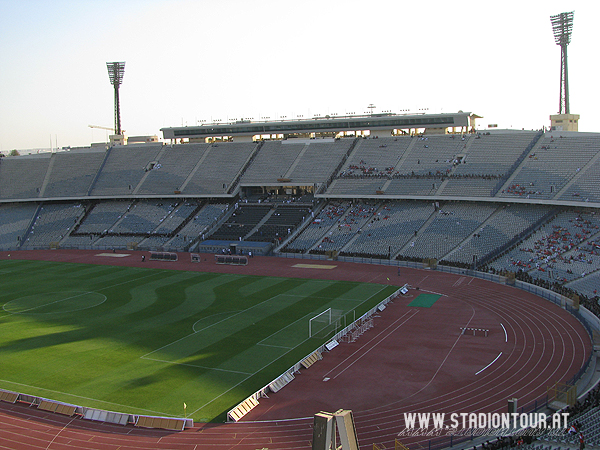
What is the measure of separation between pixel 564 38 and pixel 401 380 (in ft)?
197

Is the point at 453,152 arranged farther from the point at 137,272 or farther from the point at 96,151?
the point at 96,151

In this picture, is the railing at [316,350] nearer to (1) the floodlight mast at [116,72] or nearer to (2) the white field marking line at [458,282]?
(2) the white field marking line at [458,282]

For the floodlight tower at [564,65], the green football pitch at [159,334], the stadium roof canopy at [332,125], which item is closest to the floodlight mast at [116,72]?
the stadium roof canopy at [332,125]

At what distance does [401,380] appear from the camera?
25.5 meters

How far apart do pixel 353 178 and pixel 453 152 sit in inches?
503

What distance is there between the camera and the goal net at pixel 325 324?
32094mm

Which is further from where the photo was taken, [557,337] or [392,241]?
[392,241]

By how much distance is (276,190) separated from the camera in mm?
76438

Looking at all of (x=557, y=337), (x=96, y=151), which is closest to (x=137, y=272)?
(x=557, y=337)

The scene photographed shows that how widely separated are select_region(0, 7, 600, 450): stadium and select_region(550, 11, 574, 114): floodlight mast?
4.48 meters

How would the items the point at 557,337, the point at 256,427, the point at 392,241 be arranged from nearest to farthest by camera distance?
the point at 256,427, the point at 557,337, the point at 392,241

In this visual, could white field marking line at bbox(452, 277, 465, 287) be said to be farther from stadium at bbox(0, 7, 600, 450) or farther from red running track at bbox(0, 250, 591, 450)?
red running track at bbox(0, 250, 591, 450)

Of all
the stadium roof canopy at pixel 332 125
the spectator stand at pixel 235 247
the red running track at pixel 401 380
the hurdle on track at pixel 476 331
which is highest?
the stadium roof canopy at pixel 332 125

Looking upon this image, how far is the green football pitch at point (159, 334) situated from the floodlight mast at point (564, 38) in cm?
4376
